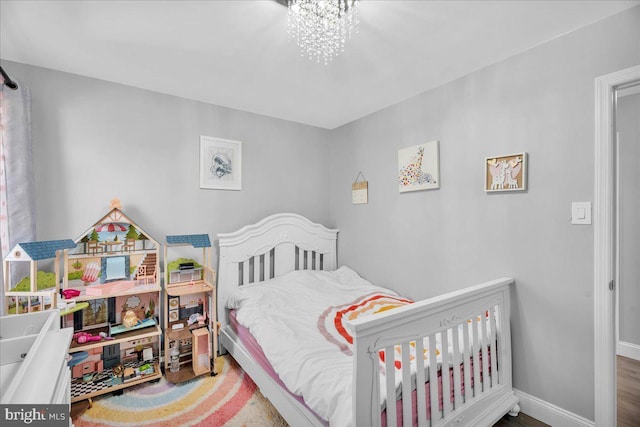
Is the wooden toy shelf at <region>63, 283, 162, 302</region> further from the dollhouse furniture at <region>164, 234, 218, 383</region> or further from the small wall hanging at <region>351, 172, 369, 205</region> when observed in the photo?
the small wall hanging at <region>351, 172, 369, 205</region>

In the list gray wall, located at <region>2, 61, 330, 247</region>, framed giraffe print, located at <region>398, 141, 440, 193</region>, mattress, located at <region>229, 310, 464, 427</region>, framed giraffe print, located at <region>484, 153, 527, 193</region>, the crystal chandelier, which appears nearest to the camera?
mattress, located at <region>229, 310, 464, 427</region>

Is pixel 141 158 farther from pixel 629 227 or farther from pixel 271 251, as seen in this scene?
pixel 629 227

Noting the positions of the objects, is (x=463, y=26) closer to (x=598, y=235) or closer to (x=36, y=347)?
(x=598, y=235)

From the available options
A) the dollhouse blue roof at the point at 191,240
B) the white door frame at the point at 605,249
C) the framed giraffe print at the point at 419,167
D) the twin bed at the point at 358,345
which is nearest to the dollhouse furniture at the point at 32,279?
the dollhouse blue roof at the point at 191,240

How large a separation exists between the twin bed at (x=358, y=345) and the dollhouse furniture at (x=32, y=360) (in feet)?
2.96

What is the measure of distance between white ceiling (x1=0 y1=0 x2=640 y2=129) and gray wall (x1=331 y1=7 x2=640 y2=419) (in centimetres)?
14

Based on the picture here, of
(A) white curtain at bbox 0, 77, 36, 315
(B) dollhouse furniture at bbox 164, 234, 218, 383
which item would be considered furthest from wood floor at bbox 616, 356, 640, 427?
(A) white curtain at bbox 0, 77, 36, 315

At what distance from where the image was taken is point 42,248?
1.73m

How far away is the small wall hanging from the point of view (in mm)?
3100

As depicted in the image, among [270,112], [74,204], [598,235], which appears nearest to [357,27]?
[270,112]

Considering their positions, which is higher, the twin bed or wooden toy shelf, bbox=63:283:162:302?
wooden toy shelf, bbox=63:283:162:302

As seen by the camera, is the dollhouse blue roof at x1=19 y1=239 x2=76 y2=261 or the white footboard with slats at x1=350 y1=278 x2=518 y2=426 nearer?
the white footboard with slats at x1=350 y1=278 x2=518 y2=426

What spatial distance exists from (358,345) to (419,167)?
1801 mm

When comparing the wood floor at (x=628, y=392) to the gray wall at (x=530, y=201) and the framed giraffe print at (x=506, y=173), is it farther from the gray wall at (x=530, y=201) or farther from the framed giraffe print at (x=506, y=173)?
the framed giraffe print at (x=506, y=173)
